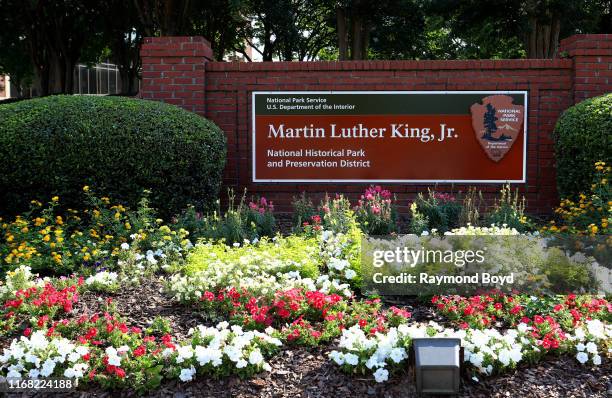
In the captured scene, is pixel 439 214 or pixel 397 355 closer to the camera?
pixel 397 355

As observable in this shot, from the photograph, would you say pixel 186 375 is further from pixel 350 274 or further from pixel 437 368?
pixel 350 274

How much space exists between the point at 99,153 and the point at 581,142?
5158mm

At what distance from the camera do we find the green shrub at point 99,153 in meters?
7.20

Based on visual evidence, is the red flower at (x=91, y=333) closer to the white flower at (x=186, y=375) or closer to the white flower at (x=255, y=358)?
the white flower at (x=186, y=375)

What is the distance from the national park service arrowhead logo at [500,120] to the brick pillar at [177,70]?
3.50 meters

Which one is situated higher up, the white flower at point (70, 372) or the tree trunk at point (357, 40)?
the tree trunk at point (357, 40)

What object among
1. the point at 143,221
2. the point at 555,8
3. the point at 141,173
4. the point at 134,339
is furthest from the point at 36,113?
the point at 555,8

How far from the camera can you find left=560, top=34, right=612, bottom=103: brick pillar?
28.5 ft

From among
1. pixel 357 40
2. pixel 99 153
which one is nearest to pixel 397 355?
pixel 99 153

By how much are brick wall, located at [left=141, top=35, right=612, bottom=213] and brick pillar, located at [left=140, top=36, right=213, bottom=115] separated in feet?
0.04

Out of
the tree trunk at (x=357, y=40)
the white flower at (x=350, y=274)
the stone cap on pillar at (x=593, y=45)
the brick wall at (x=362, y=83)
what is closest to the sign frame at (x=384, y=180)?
the brick wall at (x=362, y=83)

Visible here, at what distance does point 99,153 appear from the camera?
7.26m

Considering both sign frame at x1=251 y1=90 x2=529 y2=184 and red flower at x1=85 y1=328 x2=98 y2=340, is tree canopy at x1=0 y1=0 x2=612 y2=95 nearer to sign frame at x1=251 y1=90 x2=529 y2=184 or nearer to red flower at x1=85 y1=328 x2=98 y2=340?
sign frame at x1=251 y1=90 x2=529 y2=184

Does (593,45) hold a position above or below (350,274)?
above
